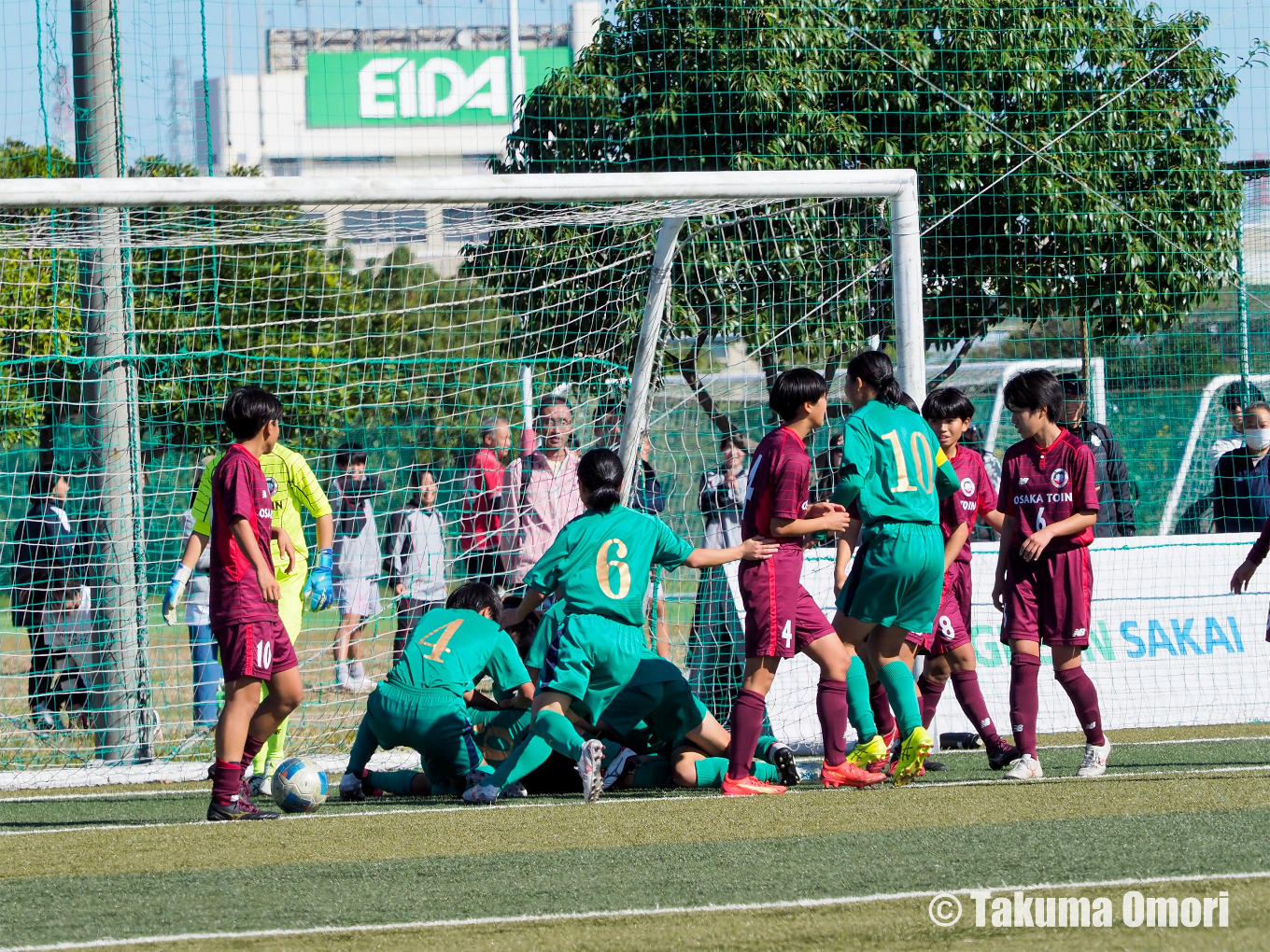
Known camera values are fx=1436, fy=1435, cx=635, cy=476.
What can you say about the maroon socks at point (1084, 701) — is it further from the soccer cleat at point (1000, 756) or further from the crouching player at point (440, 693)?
the crouching player at point (440, 693)

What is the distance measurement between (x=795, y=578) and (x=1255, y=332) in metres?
8.13

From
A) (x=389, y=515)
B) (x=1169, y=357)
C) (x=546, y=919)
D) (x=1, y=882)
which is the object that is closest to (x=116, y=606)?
(x=389, y=515)

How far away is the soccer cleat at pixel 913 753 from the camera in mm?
5996

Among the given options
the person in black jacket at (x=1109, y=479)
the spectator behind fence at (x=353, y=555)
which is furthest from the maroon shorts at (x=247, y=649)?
the person in black jacket at (x=1109, y=479)

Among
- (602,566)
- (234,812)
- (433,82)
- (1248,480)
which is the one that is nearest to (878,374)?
(602,566)

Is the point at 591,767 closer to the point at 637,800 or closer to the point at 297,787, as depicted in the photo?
the point at 637,800

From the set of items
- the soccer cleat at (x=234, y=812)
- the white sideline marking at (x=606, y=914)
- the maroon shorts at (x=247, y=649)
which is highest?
the maroon shorts at (x=247, y=649)

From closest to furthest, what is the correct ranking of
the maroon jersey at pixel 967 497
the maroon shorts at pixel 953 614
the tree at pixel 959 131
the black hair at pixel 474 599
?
the black hair at pixel 474 599 → the maroon shorts at pixel 953 614 → the maroon jersey at pixel 967 497 → the tree at pixel 959 131

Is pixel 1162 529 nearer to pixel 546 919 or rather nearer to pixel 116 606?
pixel 116 606

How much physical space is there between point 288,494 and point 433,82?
185 feet

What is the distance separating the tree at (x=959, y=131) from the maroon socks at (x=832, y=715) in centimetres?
424

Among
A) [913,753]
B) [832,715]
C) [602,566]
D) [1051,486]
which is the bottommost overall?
[913,753]

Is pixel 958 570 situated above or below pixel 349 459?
below

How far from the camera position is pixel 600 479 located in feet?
20.6
